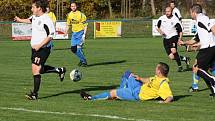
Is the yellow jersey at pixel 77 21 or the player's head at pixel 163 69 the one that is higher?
the yellow jersey at pixel 77 21

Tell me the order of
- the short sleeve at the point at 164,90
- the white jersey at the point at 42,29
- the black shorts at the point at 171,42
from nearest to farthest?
the short sleeve at the point at 164,90 → the white jersey at the point at 42,29 → the black shorts at the point at 171,42

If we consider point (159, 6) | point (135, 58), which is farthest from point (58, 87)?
point (159, 6)

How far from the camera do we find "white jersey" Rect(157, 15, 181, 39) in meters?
18.0

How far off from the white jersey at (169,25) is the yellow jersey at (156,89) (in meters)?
7.28

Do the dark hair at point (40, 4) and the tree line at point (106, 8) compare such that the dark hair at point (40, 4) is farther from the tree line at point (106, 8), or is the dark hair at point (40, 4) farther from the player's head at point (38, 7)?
the tree line at point (106, 8)

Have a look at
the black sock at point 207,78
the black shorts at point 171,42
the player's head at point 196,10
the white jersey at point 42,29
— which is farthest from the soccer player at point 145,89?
the black shorts at point 171,42

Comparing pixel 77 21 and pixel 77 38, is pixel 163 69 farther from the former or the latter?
pixel 77 38

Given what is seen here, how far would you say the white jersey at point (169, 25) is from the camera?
59.1 feet

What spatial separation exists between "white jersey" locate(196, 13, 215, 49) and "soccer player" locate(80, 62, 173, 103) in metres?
1.47

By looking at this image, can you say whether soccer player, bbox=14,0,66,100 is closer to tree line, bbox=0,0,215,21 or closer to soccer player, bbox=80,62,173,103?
soccer player, bbox=80,62,173,103

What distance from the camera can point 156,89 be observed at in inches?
426

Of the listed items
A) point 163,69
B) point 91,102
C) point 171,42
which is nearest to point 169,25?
point 171,42

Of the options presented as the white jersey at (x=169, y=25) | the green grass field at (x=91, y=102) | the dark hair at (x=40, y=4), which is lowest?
the green grass field at (x=91, y=102)

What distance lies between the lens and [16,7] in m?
61.9
